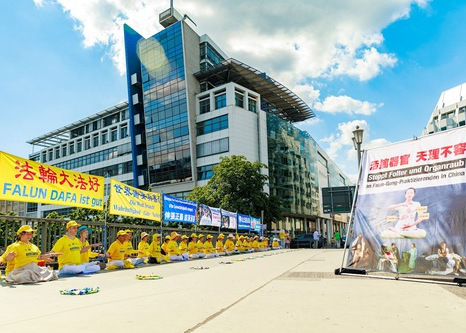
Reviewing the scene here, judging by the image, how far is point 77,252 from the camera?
8602mm

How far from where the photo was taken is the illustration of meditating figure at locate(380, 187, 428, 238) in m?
6.96

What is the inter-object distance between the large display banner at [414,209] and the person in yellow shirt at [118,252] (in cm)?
620

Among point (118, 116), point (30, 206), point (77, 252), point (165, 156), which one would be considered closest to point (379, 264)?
point (77, 252)

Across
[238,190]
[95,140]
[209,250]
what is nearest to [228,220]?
[209,250]

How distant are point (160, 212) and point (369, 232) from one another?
30.5 ft

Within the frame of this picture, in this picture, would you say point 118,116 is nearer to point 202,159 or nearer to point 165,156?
point 165,156

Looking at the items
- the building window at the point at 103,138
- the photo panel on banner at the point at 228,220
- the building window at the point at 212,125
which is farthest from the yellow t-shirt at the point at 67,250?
the building window at the point at 103,138

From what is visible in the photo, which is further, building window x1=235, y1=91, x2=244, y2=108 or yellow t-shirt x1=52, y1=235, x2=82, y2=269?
building window x1=235, y1=91, x2=244, y2=108

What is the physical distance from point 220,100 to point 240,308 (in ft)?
153

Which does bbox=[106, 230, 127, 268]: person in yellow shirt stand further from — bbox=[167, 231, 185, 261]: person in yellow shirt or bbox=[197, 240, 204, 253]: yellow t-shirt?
bbox=[197, 240, 204, 253]: yellow t-shirt

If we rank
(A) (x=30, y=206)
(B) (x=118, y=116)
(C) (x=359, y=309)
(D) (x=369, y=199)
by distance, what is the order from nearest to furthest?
(C) (x=359, y=309), (D) (x=369, y=199), (B) (x=118, y=116), (A) (x=30, y=206)

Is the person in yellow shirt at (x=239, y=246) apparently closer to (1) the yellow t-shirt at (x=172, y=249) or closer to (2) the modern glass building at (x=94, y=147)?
(1) the yellow t-shirt at (x=172, y=249)

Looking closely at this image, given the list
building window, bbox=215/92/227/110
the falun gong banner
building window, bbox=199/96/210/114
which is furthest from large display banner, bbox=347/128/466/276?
building window, bbox=199/96/210/114

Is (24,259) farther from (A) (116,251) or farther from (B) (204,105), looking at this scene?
(B) (204,105)
